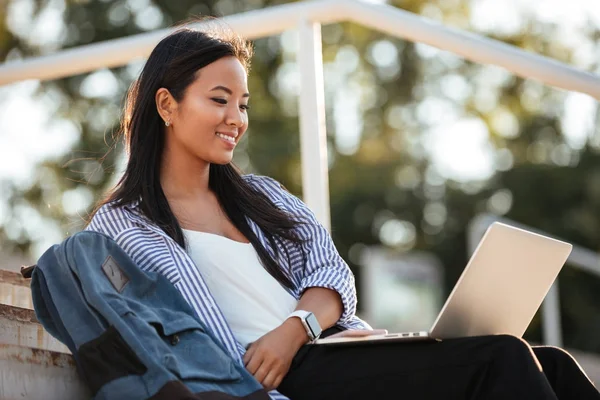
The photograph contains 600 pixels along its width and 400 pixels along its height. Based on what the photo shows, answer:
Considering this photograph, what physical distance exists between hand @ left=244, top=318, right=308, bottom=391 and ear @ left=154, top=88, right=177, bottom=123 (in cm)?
68

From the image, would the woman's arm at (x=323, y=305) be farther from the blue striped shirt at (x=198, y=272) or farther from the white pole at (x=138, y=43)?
the white pole at (x=138, y=43)

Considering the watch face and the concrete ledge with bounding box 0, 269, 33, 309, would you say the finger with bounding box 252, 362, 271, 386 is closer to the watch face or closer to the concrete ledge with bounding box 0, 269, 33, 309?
the watch face

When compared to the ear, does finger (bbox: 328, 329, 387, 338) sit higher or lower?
lower

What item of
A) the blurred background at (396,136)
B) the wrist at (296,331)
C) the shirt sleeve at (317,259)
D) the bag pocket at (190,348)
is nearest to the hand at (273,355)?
the wrist at (296,331)

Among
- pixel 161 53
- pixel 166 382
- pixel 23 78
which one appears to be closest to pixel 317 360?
pixel 166 382

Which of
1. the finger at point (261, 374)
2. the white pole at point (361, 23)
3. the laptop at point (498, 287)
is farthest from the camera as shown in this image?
the white pole at point (361, 23)

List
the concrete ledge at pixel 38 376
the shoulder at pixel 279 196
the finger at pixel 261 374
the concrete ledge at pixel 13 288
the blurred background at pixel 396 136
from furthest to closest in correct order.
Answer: the blurred background at pixel 396 136 → the concrete ledge at pixel 13 288 → the shoulder at pixel 279 196 → the finger at pixel 261 374 → the concrete ledge at pixel 38 376

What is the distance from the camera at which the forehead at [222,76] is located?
9.75 ft

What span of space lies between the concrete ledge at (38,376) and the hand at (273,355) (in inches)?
13.9

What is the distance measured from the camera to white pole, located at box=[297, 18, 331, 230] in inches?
146

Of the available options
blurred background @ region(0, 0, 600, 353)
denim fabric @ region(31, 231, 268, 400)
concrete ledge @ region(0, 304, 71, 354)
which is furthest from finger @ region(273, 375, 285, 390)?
blurred background @ region(0, 0, 600, 353)

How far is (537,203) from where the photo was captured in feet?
63.2

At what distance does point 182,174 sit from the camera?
301 cm

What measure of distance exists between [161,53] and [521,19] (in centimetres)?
1865
